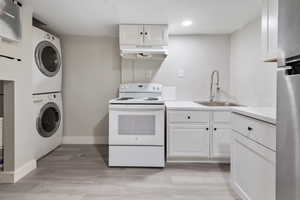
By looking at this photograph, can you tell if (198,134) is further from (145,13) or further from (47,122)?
(47,122)

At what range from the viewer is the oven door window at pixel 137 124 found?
2.87m

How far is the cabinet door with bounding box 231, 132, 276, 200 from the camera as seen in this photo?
4.91 ft

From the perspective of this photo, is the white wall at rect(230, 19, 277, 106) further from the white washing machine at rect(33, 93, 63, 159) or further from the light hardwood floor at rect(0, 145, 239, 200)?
the white washing machine at rect(33, 93, 63, 159)

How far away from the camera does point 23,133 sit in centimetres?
253

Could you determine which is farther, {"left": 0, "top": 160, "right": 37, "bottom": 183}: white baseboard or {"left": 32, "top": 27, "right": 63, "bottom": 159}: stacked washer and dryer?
{"left": 32, "top": 27, "right": 63, "bottom": 159}: stacked washer and dryer

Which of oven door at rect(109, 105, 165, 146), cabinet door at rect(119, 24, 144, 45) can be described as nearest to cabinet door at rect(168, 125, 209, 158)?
oven door at rect(109, 105, 165, 146)

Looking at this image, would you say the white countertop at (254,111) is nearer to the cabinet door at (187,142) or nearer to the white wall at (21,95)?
the cabinet door at (187,142)

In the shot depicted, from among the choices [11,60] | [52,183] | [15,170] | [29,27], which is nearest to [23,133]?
[15,170]

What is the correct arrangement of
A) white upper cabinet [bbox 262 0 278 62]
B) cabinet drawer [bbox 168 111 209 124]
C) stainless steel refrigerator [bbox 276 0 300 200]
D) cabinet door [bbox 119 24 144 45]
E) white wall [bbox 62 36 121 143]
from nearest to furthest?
Result: stainless steel refrigerator [bbox 276 0 300 200] < white upper cabinet [bbox 262 0 278 62] < cabinet drawer [bbox 168 111 209 124] < cabinet door [bbox 119 24 144 45] < white wall [bbox 62 36 121 143]

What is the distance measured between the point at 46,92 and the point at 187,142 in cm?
211

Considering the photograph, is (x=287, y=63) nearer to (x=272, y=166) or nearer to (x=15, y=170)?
(x=272, y=166)

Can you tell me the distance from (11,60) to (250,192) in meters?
2.53

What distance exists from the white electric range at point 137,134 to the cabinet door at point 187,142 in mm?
187

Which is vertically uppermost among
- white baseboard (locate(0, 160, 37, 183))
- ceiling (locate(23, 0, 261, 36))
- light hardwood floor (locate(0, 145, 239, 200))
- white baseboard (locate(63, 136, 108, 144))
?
ceiling (locate(23, 0, 261, 36))
